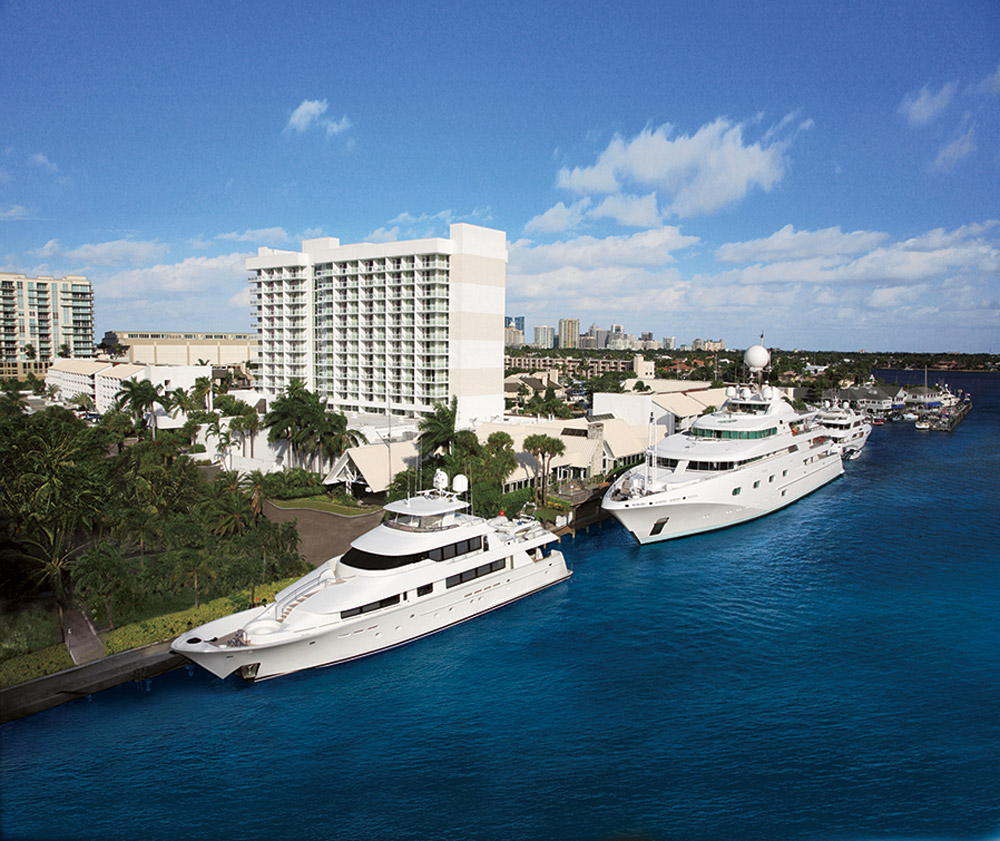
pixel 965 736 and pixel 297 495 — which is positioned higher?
pixel 297 495

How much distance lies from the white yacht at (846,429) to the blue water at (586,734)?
55579mm

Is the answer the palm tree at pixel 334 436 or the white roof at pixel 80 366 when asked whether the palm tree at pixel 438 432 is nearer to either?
the palm tree at pixel 334 436

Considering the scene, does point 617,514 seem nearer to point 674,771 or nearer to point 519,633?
point 519,633

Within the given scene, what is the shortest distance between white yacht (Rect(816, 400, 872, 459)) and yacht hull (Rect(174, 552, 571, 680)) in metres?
69.2

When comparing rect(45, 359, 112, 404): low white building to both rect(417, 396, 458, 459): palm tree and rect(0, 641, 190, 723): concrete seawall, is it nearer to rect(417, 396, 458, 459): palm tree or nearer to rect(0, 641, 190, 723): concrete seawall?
rect(417, 396, 458, 459): palm tree

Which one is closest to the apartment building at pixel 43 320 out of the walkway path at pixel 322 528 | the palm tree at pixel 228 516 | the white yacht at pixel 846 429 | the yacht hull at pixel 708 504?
the walkway path at pixel 322 528

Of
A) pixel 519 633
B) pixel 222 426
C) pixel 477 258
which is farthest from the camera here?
pixel 477 258

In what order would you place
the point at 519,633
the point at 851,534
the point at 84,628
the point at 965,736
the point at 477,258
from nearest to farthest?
1. the point at 965,736
2. the point at 84,628
3. the point at 519,633
4. the point at 851,534
5. the point at 477,258

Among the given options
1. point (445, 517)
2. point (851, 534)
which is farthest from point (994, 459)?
point (445, 517)

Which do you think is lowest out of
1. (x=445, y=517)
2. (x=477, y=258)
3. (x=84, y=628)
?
(x=84, y=628)

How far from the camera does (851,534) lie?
55.1 meters

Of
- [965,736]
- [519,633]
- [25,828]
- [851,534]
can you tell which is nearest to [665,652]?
[519,633]

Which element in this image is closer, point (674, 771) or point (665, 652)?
point (674, 771)

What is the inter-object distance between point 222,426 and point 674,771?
6297 centimetres
